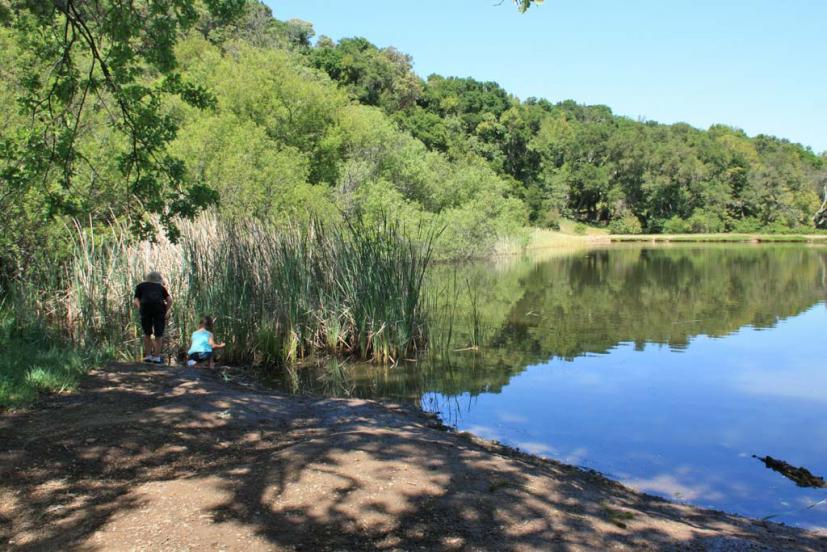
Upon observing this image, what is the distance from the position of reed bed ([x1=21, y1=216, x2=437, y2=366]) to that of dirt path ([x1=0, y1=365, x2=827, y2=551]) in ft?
17.1

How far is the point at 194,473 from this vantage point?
4766 mm

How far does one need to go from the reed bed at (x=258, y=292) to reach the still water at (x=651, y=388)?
0.96m

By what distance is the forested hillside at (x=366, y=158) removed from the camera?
1269 cm

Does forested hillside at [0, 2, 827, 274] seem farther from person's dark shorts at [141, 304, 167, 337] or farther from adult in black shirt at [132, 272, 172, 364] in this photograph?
person's dark shorts at [141, 304, 167, 337]

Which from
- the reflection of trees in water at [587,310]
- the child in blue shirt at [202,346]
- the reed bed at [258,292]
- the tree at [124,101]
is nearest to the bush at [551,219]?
the reflection of trees in water at [587,310]

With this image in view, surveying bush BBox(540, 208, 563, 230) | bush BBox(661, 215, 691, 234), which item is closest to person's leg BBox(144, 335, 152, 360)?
bush BBox(540, 208, 563, 230)

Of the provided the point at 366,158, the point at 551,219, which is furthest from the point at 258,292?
the point at 551,219

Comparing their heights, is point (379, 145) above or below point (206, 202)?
above

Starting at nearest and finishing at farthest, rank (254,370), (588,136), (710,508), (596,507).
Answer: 1. (596,507)
2. (710,508)
3. (254,370)
4. (588,136)

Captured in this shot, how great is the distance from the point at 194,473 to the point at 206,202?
5.29m

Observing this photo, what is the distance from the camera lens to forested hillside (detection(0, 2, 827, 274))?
1269cm

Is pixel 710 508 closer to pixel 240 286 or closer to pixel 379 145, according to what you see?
pixel 240 286

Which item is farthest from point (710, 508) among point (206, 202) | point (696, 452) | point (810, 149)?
point (810, 149)

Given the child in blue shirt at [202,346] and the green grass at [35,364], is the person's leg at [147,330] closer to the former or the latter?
the child in blue shirt at [202,346]
